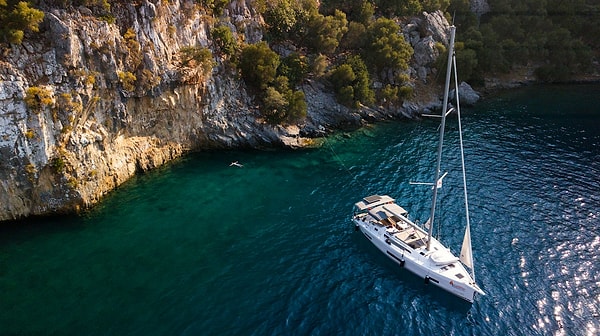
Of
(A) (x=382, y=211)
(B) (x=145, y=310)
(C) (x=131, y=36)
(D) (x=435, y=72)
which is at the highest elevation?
(C) (x=131, y=36)

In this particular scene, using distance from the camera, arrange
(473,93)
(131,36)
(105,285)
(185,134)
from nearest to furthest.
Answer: (105,285), (131,36), (185,134), (473,93)

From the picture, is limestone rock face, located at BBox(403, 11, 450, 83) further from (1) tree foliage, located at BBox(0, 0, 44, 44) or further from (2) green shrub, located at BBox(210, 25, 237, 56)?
(1) tree foliage, located at BBox(0, 0, 44, 44)

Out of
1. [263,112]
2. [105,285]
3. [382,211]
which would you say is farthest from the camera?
[263,112]

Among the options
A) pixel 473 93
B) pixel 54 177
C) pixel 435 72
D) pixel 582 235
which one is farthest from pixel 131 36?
pixel 473 93

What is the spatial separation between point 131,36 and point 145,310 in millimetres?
37212

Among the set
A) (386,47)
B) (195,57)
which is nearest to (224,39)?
(195,57)

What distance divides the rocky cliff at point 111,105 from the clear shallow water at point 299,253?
10.9 feet

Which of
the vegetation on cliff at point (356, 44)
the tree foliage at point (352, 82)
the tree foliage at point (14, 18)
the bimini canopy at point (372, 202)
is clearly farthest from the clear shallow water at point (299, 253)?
the tree foliage at point (14, 18)

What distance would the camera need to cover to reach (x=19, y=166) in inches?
1763

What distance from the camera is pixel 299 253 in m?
44.1

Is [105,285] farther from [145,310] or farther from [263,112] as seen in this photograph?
[263,112]

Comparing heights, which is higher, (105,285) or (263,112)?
(263,112)

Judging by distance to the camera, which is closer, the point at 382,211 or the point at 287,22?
the point at 382,211

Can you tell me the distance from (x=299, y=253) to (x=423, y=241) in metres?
13.5
